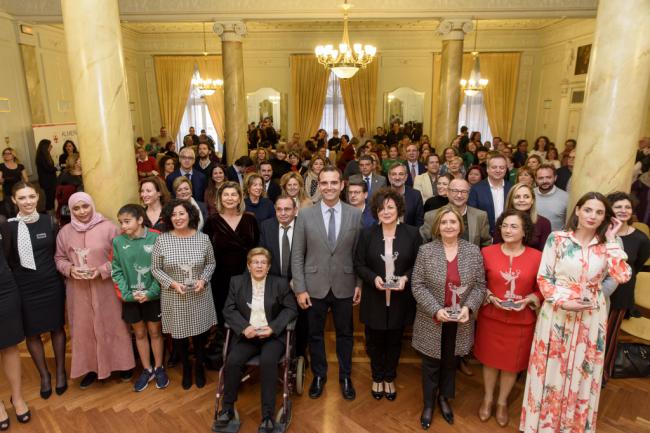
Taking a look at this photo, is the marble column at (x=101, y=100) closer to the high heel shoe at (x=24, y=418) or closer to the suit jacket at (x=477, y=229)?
the high heel shoe at (x=24, y=418)

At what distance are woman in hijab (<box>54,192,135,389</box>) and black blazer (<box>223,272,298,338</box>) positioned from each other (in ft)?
3.22

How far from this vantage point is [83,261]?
3344 mm

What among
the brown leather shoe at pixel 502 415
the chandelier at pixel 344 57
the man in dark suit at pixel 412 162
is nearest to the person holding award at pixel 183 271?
the brown leather shoe at pixel 502 415

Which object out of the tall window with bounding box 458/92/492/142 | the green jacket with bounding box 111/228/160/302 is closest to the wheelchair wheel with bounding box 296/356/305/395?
the green jacket with bounding box 111/228/160/302

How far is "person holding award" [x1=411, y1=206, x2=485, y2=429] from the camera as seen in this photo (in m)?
2.97

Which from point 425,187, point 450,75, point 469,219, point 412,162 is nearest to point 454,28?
point 450,75

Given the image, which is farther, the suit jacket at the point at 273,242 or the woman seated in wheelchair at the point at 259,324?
the suit jacket at the point at 273,242

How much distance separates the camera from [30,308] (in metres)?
3.34

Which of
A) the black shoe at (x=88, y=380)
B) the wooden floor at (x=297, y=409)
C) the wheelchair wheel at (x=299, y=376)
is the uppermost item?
the wheelchair wheel at (x=299, y=376)

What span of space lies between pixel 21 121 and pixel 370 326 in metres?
9.55

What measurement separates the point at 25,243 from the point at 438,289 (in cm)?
295

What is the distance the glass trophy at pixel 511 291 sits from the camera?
286cm

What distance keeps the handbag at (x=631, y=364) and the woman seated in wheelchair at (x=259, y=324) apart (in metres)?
2.83

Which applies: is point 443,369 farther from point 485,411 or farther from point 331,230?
point 331,230
